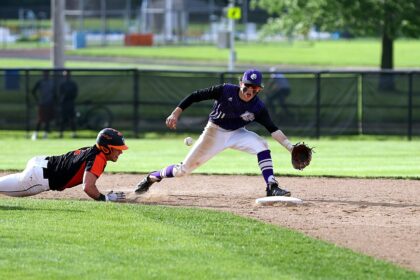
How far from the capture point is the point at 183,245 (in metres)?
8.80

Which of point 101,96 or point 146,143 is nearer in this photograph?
point 146,143

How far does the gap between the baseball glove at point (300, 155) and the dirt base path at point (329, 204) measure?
459 millimetres

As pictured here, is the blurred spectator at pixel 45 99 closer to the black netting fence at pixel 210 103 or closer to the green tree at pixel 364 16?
the black netting fence at pixel 210 103

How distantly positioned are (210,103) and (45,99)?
4.08 meters

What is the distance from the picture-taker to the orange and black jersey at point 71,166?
1156 cm

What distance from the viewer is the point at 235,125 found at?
12.2 metres

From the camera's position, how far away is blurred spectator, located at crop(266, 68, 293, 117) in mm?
24594

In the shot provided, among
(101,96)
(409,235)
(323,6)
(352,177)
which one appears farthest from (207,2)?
(409,235)

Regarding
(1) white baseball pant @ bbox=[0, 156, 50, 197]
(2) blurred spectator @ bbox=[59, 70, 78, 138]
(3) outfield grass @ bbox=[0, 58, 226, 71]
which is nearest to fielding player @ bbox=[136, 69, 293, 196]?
(1) white baseball pant @ bbox=[0, 156, 50, 197]

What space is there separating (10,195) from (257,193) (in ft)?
10.4

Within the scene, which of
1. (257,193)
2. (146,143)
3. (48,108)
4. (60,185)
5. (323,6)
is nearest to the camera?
(60,185)

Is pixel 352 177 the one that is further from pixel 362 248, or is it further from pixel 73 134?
pixel 73 134

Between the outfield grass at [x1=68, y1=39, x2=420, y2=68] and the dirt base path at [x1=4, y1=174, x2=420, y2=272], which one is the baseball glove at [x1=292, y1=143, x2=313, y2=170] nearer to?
the dirt base path at [x1=4, y1=174, x2=420, y2=272]

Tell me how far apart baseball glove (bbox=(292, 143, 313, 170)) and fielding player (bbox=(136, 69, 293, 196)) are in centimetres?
22
